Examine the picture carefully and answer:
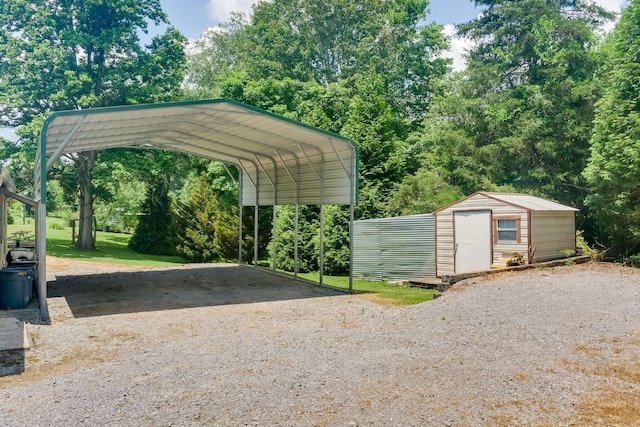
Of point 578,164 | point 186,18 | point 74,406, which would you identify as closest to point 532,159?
point 578,164

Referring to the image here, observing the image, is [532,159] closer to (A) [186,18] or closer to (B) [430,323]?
(B) [430,323]

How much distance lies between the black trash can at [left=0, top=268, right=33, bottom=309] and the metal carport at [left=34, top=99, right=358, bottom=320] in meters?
1.04

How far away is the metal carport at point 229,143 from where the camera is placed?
29.6ft

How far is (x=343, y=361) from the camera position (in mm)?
6094

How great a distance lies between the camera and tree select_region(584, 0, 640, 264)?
14.3 meters

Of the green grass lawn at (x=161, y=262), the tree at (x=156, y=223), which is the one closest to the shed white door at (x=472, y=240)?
the green grass lawn at (x=161, y=262)

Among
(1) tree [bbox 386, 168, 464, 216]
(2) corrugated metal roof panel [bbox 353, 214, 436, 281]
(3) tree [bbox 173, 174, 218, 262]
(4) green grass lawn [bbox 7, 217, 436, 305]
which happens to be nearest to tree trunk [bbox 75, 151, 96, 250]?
(4) green grass lawn [bbox 7, 217, 436, 305]

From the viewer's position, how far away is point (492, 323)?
300 inches

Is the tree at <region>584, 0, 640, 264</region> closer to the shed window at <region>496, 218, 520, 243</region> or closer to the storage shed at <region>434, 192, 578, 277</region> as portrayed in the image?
the storage shed at <region>434, 192, 578, 277</region>

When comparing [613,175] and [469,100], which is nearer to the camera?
[613,175]

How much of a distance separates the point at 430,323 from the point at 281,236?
10926 mm

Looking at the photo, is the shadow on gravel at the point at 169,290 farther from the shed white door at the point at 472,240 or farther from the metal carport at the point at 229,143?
the shed white door at the point at 472,240

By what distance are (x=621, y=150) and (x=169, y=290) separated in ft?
43.4

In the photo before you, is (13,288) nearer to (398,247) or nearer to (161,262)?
(398,247)
